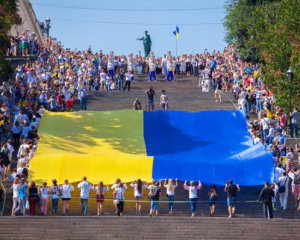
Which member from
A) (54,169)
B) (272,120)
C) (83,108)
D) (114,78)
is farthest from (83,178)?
(114,78)

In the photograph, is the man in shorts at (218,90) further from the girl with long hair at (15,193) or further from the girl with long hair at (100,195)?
the girl with long hair at (15,193)

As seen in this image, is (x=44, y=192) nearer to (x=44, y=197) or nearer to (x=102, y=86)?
(x=44, y=197)

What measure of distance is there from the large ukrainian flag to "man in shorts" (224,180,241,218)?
2.50 feet

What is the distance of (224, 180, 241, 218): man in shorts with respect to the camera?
109 ft

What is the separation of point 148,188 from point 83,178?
228cm

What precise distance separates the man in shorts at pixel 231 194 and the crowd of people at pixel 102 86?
1.66 m

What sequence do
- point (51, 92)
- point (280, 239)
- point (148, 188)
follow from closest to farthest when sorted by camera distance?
point (280, 239) → point (148, 188) → point (51, 92)

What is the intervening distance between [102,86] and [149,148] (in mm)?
15934

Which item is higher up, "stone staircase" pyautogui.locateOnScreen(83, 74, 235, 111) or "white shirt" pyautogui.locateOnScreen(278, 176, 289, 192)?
"stone staircase" pyautogui.locateOnScreen(83, 74, 235, 111)

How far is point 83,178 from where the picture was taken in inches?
1314

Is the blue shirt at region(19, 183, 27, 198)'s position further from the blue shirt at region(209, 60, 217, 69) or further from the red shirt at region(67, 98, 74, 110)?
the blue shirt at region(209, 60, 217, 69)

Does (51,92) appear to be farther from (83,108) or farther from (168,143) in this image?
(168,143)

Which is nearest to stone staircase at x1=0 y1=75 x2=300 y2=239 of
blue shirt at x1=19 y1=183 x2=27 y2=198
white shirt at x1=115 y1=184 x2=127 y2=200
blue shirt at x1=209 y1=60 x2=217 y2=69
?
white shirt at x1=115 y1=184 x2=127 y2=200

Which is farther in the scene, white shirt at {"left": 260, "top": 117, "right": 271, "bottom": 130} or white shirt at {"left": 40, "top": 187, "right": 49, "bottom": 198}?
white shirt at {"left": 260, "top": 117, "right": 271, "bottom": 130}
